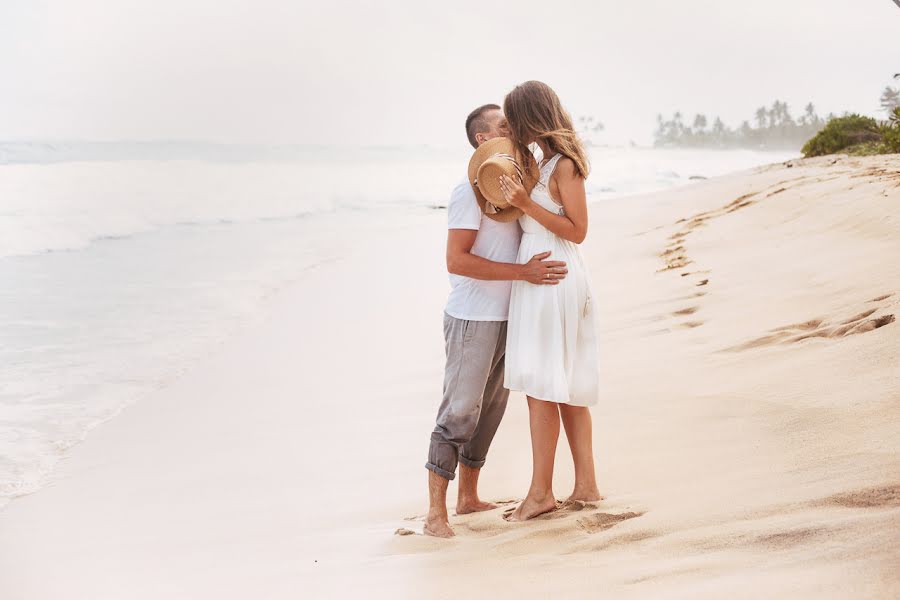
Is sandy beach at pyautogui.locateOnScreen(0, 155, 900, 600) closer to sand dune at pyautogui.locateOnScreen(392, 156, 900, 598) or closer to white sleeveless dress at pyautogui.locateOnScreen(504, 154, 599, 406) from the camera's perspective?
sand dune at pyautogui.locateOnScreen(392, 156, 900, 598)

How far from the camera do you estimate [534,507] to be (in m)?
3.13

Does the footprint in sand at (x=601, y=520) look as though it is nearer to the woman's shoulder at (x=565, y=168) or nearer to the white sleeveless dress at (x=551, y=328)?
the white sleeveless dress at (x=551, y=328)

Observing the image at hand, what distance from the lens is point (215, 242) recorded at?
16.3 metres

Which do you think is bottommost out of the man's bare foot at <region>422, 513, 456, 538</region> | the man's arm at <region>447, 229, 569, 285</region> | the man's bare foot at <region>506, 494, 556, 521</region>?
the man's bare foot at <region>422, 513, 456, 538</region>

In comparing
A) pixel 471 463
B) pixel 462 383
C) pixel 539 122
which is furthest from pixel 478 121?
pixel 471 463

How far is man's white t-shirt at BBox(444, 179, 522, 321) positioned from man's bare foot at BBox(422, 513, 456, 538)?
30.2 inches

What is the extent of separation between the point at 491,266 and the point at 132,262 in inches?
457

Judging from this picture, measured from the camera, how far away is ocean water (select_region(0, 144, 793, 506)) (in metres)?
5.94

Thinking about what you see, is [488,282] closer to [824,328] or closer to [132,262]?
[824,328]

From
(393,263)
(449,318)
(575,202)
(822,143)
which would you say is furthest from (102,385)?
(822,143)

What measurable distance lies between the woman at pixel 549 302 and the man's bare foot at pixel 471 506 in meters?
0.27

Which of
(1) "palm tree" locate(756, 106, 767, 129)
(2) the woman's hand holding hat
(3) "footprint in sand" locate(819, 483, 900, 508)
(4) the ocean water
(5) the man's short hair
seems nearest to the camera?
(3) "footprint in sand" locate(819, 483, 900, 508)

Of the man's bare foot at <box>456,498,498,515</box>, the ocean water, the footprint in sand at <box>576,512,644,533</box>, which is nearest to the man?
the man's bare foot at <box>456,498,498,515</box>

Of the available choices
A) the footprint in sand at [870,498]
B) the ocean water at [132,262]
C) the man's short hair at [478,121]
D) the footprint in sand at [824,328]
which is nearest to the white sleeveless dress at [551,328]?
the man's short hair at [478,121]
